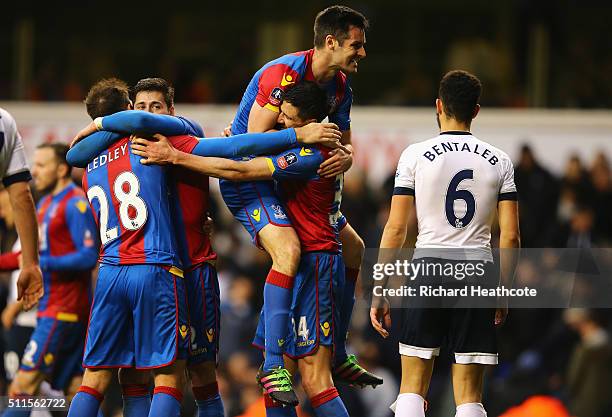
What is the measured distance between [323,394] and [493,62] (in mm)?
→ 10350

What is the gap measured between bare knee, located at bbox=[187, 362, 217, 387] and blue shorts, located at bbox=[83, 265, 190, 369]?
496 millimetres

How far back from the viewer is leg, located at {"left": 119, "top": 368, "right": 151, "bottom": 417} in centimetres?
703

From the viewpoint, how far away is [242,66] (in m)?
17.0

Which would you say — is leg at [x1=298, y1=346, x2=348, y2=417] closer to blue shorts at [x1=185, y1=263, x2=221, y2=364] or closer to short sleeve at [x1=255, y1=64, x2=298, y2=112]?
blue shorts at [x1=185, y1=263, x2=221, y2=364]

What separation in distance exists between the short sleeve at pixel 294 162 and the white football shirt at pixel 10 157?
153 cm

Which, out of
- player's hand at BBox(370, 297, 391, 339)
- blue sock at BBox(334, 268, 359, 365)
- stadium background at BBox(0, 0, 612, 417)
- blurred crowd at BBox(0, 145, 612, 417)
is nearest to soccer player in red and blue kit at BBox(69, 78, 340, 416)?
blue sock at BBox(334, 268, 359, 365)

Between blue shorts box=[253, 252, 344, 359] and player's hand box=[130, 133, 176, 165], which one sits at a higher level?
player's hand box=[130, 133, 176, 165]

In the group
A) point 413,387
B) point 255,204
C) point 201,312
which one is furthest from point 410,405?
point 255,204

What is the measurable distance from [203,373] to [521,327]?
664 cm

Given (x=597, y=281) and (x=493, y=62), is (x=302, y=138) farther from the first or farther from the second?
(x=493, y=62)

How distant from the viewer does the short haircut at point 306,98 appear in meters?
6.93

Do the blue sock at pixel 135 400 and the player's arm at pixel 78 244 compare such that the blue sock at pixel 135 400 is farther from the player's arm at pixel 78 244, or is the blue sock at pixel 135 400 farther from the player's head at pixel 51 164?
the player's head at pixel 51 164

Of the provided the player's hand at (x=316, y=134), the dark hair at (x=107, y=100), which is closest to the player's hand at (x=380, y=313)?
the player's hand at (x=316, y=134)

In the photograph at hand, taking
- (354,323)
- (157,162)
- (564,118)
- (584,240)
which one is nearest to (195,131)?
(157,162)
